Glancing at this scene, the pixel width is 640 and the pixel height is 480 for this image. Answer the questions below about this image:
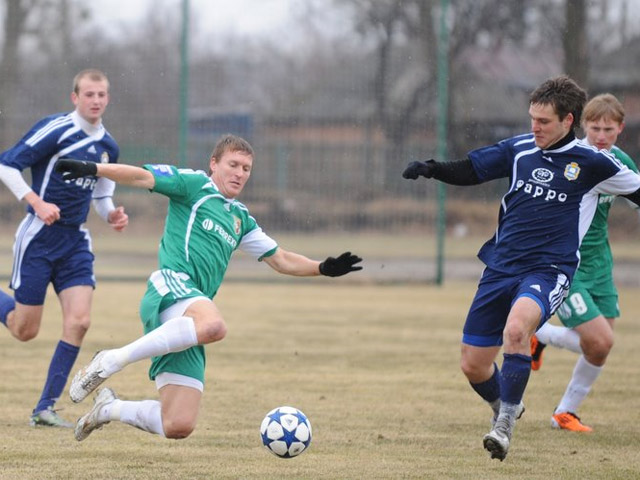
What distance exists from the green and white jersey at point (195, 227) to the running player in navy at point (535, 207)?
0.97 metres

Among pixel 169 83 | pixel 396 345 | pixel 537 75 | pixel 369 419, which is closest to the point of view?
pixel 369 419

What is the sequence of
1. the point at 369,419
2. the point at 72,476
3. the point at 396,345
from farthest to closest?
the point at 396,345
the point at 369,419
the point at 72,476

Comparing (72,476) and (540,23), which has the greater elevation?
(540,23)

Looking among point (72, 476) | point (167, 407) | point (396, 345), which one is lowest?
point (396, 345)

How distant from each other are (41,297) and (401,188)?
28.4ft

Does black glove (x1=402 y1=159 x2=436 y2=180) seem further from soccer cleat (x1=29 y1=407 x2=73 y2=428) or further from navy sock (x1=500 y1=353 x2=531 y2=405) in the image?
soccer cleat (x1=29 y1=407 x2=73 y2=428)

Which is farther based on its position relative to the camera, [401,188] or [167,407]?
[401,188]

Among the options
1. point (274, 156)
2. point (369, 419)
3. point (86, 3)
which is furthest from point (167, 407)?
point (86, 3)

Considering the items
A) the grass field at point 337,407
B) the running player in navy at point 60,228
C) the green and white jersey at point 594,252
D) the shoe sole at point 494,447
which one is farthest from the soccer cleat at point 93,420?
the green and white jersey at point 594,252

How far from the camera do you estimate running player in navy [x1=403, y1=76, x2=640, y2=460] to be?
5.47 m

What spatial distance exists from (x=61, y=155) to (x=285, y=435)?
2591 millimetres

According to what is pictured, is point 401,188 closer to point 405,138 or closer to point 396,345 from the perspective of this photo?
point 405,138

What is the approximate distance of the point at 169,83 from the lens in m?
14.4

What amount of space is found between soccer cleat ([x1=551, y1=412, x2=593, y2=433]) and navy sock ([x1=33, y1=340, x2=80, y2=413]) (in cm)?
295
